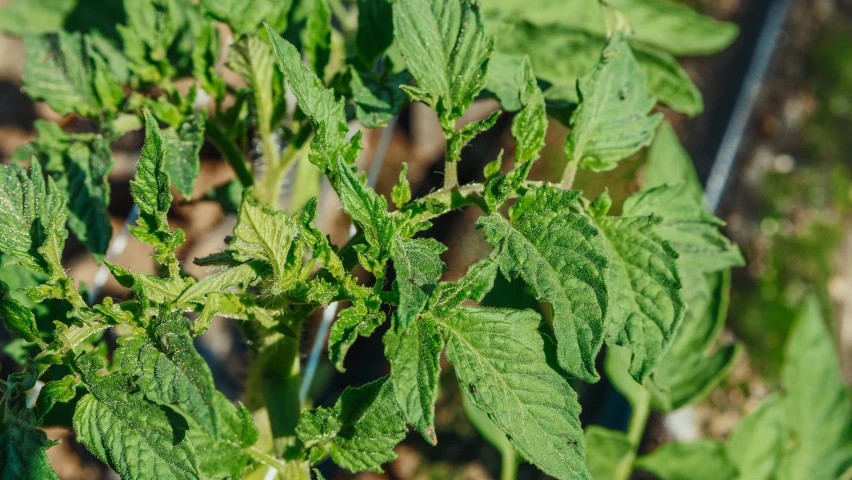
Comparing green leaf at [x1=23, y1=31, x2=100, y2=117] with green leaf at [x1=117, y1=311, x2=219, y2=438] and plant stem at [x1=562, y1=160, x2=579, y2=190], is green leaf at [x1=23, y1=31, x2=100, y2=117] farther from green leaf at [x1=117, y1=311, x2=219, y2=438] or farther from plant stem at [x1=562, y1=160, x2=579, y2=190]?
plant stem at [x1=562, y1=160, x2=579, y2=190]

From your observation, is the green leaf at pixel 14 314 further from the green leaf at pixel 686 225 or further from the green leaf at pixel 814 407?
the green leaf at pixel 814 407

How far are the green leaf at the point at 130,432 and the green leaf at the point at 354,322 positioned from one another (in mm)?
162

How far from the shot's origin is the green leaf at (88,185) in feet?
2.87

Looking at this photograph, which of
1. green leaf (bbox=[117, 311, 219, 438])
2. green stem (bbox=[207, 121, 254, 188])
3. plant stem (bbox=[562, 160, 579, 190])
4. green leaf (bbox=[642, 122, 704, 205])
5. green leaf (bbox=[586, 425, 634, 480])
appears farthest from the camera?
green leaf (bbox=[642, 122, 704, 205])

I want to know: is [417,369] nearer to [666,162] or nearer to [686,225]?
[686,225]

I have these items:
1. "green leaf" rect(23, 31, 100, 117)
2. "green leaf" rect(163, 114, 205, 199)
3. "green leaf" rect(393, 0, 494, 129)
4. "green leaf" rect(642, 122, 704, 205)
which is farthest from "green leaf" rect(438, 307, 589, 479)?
"green leaf" rect(642, 122, 704, 205)

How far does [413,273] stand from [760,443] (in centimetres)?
109

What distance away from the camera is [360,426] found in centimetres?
76

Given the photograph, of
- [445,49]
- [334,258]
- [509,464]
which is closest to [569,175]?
[445,49]

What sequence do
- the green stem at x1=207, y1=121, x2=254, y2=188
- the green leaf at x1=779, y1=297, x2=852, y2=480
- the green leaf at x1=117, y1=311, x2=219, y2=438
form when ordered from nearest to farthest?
the green leaf at x1=117, y1=311, x2=219, y2=438
the green stem at x1=207, y1=121, x2=254, y2=188
the green leaf at x1=779, y1=297, x2=852, y2=480

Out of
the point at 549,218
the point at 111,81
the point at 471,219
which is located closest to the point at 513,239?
the point at 549,218

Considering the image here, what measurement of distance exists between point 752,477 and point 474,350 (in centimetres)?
101

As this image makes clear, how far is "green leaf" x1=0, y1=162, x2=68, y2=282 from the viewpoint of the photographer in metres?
0.71

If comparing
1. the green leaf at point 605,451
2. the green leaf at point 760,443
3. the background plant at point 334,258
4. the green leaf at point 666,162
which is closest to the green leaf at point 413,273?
the background plant at point 334,258
